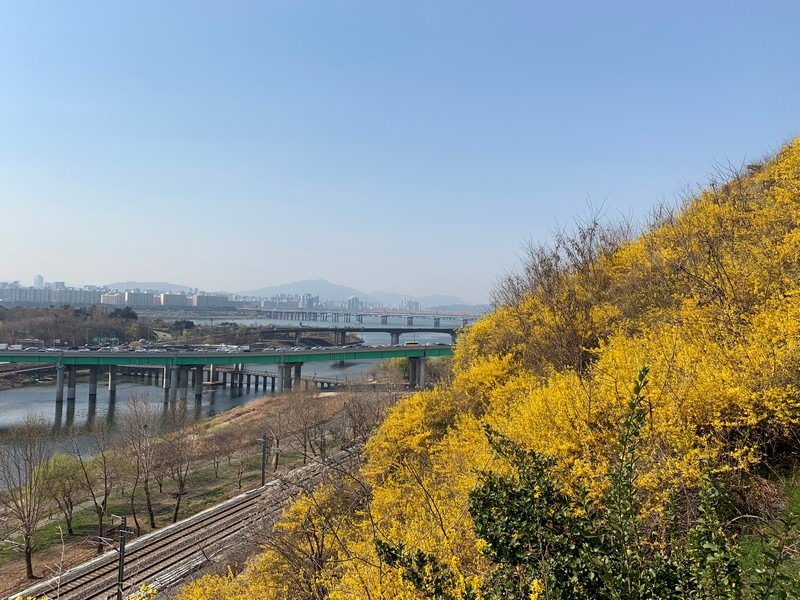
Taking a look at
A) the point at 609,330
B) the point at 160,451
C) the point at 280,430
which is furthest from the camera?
the point at 280,430

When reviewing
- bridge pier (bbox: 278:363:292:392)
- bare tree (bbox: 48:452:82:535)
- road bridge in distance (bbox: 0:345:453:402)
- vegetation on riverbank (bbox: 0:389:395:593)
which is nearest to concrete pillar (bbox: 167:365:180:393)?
road bridge in distance (bbox: 0:345:453:402)

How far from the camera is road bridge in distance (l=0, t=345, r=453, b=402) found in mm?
56750

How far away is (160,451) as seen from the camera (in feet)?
89.1

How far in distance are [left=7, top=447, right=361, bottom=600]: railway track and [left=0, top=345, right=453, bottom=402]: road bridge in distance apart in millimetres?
34455

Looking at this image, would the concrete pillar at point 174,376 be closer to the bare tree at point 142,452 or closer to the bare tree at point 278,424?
the bare tree at point 278,424

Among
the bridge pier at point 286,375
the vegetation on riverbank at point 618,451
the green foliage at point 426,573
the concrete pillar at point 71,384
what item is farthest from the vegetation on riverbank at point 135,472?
the bridge pier at point 286,375

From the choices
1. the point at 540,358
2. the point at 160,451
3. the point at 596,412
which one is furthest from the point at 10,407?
the point at 596,412

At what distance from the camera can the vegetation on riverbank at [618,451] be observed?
14.8 feet

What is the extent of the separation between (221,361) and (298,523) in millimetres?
53194

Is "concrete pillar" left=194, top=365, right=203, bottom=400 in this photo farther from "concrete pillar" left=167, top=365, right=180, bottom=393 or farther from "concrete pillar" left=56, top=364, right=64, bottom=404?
"concrete pillar" left=56, top=364, right=64, bottom=404

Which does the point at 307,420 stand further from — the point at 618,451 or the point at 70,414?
the point at 70,414

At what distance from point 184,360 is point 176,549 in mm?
44711

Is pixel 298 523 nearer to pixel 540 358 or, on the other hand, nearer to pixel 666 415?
pixel 540 358

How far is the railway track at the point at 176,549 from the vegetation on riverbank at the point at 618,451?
3803 millimetres
